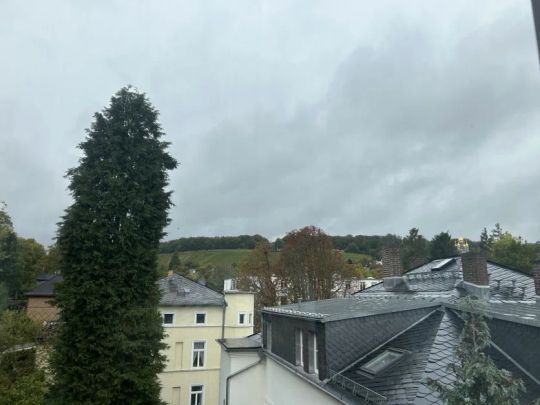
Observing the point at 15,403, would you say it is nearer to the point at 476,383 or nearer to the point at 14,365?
the point at 14,365

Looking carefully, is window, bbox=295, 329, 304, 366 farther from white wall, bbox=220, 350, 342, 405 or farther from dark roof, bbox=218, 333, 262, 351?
dark roof, bbox=218, 333, 262, 351

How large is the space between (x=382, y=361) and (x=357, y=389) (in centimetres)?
114

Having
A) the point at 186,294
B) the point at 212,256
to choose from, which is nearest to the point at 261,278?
the point at 186,294

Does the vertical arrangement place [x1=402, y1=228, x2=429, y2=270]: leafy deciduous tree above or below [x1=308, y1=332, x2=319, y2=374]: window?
above

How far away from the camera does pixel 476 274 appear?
1066cm

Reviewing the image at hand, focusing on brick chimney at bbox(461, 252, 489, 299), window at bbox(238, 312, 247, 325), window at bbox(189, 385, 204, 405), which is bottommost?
window at bbox(189, 385, 204, 405)

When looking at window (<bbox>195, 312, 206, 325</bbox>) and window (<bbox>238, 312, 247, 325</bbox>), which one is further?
window (<bbox>238, 312, 247, 325</bbox>)

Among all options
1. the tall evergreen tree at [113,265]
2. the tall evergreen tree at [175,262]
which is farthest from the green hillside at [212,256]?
the tall evergreen tree at [113,265]

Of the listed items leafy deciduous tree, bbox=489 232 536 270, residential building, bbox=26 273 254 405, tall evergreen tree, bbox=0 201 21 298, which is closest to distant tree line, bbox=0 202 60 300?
tall evergreen tree, bbox=0 201 21 298

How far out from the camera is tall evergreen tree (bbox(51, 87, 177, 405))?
477 inches

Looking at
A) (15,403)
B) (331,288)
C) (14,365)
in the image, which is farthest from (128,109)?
(331,288)

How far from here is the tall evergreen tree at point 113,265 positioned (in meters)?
12.1

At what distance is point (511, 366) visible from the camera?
23.4ft

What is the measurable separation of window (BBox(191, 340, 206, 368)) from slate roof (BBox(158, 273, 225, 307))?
8.07ft
